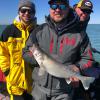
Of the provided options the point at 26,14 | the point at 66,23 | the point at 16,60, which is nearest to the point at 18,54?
the point at 16,60

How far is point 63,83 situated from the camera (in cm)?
559

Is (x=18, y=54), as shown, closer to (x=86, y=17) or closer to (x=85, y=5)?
(x=86, y=17)

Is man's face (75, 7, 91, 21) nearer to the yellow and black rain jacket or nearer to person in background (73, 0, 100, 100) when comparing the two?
person in background (73, 0, 100, 100)

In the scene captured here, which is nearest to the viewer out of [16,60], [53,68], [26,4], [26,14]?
[53,68]

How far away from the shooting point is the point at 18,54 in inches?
253

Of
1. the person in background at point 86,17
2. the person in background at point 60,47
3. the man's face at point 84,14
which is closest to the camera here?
Answer: the person in background at point 60,47

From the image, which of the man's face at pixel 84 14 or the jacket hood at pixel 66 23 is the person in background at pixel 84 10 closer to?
the man's face at pixel 84 14

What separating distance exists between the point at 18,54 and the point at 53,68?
1290mm

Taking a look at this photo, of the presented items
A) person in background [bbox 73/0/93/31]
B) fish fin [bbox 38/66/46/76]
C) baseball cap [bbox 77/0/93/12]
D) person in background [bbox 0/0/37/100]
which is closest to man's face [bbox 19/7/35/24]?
person in background [bbox 0/0/37/100]

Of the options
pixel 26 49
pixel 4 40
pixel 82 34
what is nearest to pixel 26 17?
pixel 4 40

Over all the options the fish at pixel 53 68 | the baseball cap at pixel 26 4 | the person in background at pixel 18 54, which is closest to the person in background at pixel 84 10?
the baseball cap at pixel 26 4

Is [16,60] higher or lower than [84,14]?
lower

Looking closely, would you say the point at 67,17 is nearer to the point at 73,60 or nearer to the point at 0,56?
the point at 73,60

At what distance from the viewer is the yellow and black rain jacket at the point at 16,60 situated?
6.41 metres
